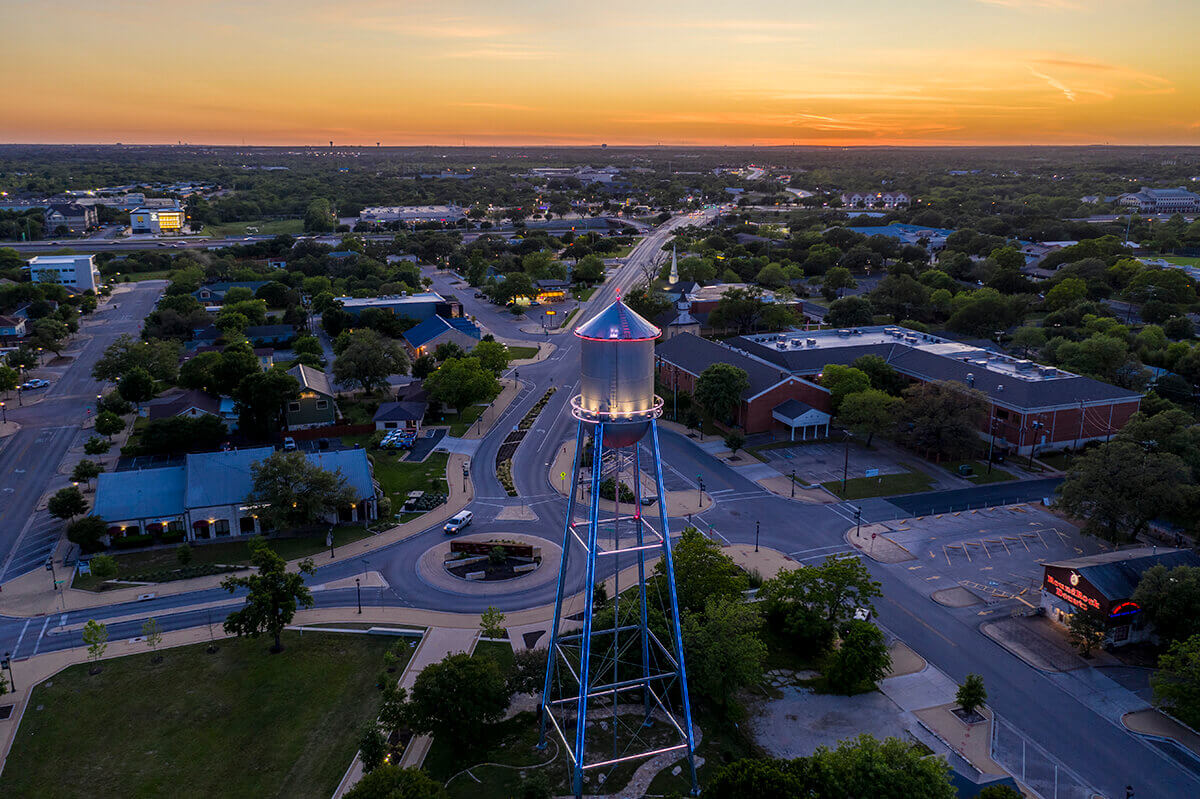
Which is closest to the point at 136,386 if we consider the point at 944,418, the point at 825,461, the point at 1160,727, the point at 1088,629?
the point at 825,461

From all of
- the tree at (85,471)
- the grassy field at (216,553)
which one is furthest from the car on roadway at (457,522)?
the tree at (85,471)

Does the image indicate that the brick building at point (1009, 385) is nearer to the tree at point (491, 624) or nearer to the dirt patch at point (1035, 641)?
the dirt patch at point (1035, 641)

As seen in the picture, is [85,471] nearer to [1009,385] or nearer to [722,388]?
[722,388]

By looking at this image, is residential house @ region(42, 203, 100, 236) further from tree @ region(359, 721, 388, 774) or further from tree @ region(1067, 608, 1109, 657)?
tree @ region(1067, 608, 1109, 657)

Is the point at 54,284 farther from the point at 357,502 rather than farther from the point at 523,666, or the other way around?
the point at 523,666

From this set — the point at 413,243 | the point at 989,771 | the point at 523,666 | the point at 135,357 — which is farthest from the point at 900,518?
the point at 413,243
